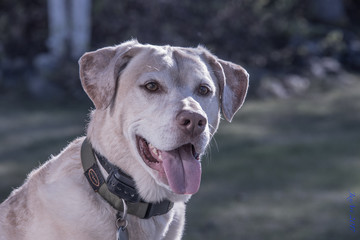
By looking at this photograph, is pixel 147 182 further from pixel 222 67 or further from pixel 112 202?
pixel 222 67

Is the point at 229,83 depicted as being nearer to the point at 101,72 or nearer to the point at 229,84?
the point at 229,84

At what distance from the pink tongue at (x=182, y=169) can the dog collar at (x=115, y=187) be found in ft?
0.74

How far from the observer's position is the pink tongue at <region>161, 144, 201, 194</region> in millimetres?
3533

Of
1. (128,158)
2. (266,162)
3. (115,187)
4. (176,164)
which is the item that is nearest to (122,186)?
(115,187)

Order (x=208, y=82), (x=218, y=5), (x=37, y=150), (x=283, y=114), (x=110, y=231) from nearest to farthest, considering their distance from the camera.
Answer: (x=110, y=231) → (x=208, y=82) → (x=37, y=150) → (x=283, y=114) → (x=218, y=5)

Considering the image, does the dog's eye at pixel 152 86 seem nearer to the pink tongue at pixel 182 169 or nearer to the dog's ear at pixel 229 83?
the pink tongue at pixel 182 169

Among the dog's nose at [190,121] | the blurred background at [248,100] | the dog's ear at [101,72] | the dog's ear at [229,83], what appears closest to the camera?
the dog's nose at [190,121]

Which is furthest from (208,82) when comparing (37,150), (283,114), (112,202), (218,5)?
(218,5)

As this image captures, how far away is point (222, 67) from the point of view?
4.11 meters

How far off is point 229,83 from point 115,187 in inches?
43.2

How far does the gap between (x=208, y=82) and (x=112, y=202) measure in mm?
958

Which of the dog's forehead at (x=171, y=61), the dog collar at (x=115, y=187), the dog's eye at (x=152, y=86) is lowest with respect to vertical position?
the dog collar at (x=115, y=187)

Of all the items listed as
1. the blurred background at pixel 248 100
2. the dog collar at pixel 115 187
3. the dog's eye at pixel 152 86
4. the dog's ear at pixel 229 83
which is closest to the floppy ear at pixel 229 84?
the dog's ear at pixel 229 83

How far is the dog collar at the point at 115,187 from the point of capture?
3.55 meters
